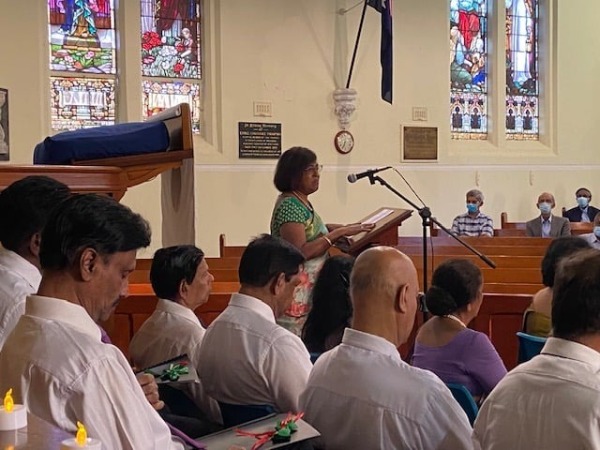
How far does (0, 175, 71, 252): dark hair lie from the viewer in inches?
83.0

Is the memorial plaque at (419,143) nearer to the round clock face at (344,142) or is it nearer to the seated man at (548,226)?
the round clock face at (344,142)

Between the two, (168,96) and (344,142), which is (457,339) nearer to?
(168,96)

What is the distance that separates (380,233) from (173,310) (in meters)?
1.38

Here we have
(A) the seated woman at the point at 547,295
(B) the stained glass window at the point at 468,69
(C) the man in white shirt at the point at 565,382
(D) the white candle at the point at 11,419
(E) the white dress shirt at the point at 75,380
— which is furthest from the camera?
(B) the stained glass window at the point at 468,69

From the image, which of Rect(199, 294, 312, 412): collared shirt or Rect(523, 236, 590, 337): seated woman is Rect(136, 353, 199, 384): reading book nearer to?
Rect(199, 294, 312, 412): collared shirt

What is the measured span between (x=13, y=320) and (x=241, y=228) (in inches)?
295

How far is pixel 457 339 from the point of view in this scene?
2955 mm

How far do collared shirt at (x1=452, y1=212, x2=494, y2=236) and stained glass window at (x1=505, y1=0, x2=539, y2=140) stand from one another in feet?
8.30

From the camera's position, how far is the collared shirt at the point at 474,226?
949 cm

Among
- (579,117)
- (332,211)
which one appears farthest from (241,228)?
(579,117)

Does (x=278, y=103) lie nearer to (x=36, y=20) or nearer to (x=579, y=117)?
(x=36, y=20)

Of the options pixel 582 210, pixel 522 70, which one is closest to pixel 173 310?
pixel 582 210

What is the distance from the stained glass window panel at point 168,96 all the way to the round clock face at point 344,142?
173cm

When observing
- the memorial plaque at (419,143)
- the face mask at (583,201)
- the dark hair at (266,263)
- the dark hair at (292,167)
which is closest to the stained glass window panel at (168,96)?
the memorial plaque at (419,143)
